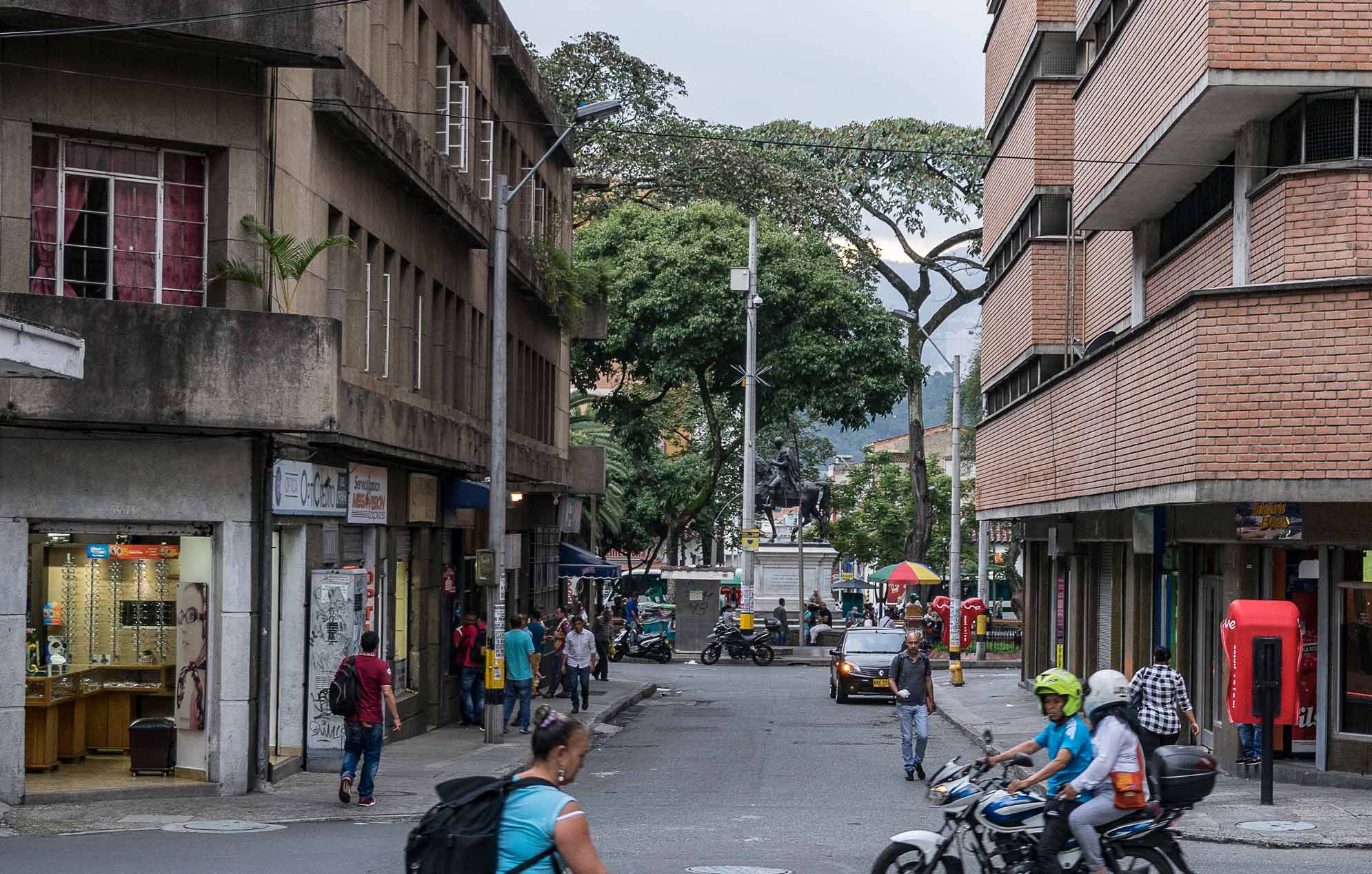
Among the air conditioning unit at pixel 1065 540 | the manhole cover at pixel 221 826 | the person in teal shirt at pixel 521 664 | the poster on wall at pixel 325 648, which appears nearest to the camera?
the manhole cover at pixel 221 826

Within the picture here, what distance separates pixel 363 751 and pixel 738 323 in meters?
34.8

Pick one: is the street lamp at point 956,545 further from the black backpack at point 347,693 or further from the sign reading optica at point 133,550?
the sign reading optica at point 133,550

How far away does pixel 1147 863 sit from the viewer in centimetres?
1083

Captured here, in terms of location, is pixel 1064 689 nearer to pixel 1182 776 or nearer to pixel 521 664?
pixel 1182 776

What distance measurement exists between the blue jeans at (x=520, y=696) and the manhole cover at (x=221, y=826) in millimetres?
9689

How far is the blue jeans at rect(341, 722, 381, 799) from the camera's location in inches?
666

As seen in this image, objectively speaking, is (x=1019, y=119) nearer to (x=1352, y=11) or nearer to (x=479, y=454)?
(x=479, y=454)

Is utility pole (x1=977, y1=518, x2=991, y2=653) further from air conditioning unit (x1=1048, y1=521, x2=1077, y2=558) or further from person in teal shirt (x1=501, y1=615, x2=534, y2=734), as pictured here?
person in teal shirt (x1=501, y1=615, x2=534, y2=734)

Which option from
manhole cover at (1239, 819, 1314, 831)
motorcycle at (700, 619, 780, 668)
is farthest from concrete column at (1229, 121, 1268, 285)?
motorcycle at (700, 619, 780, 668)

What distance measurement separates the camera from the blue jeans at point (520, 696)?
25266mm

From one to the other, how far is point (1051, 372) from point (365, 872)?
21772 mm

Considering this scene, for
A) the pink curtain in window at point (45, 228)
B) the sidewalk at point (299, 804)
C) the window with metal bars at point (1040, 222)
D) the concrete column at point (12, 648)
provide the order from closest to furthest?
the sidewalk at point (299, 804)
the concrete column at point (12, 648)
the pink curtain in window at point (45, 228)
the window with metal bars at point (1040, 222)

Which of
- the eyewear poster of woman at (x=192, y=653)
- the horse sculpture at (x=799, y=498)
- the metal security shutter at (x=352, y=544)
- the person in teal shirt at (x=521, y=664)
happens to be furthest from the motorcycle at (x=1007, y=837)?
the horse sculpture at (x=799, y=498)

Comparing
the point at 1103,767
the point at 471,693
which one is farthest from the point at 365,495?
the point at 1103,767
